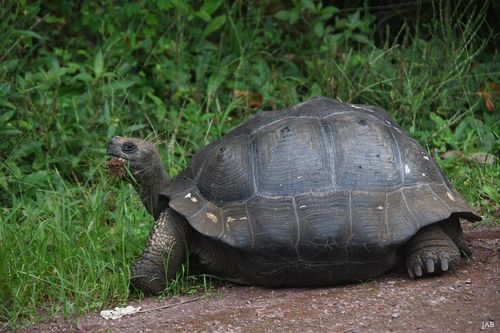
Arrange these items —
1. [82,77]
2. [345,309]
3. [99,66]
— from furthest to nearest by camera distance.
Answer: [99,66] < [82,77] < [345,309]

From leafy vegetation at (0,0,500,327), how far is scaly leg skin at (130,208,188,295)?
8 centimetres

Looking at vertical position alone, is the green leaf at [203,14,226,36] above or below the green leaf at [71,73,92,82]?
above

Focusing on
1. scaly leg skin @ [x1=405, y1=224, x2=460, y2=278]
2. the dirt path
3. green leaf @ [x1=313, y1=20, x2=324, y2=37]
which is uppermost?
green leaf @ [x1=313, y1=20, x2=324, y2=37]

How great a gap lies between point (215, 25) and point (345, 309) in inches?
154

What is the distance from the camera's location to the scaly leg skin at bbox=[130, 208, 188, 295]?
465 cm

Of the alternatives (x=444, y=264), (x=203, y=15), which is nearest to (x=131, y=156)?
(x=444, y=264)

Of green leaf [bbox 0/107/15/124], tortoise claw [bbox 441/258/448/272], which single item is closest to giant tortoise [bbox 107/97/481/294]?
tortoise claw [bbox 441/258/448/272]

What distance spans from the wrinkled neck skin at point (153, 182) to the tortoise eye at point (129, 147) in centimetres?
12

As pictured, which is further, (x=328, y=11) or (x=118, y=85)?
(x=328, y=11)

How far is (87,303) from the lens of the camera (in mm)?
4520

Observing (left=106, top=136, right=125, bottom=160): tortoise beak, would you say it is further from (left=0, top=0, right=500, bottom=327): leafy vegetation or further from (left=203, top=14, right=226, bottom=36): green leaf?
(left=203, top=14, right=226, bottom=36): green leaf

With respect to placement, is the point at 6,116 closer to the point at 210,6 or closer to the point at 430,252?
the point at 210,6

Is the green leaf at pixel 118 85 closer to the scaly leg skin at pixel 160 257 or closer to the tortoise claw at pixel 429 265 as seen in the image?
the scaly leg skin at pixel 160 257

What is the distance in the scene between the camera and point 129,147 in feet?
16.4
